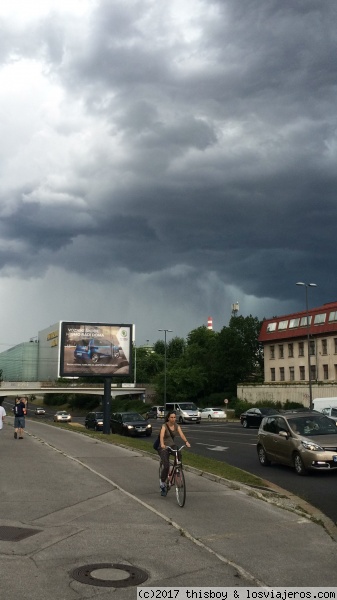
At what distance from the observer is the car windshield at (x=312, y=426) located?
16.9m

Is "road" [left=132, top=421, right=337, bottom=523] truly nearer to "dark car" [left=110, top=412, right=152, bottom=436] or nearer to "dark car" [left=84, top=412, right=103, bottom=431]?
"dark car" [left=110, top=412, right=152, bottom=436]

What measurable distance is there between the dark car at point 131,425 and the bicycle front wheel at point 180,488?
24.8 m

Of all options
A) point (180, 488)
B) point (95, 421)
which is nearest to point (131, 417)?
point (95, 421)

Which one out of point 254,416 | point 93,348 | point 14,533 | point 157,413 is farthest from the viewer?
point 157,413

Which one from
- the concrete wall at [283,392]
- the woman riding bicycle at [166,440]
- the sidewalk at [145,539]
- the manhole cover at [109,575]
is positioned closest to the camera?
the manhole cover at [109,575]

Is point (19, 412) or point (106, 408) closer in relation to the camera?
point (19, 412)

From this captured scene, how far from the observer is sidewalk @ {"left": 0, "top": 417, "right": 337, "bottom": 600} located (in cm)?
657

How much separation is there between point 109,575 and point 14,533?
2.53 m

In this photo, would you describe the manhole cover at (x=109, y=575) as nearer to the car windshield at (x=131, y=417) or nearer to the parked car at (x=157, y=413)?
the car windshield at (x=131, y=417)

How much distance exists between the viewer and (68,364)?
120 feet

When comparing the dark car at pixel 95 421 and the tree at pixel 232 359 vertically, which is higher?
the tree at pixel 232 359

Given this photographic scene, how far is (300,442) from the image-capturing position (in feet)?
54.1

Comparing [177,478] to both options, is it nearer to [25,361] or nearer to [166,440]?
[166,440]

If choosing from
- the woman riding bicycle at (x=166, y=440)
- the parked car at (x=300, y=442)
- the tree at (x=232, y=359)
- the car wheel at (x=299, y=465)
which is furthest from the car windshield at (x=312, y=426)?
the tree at (x=232, y=359)
